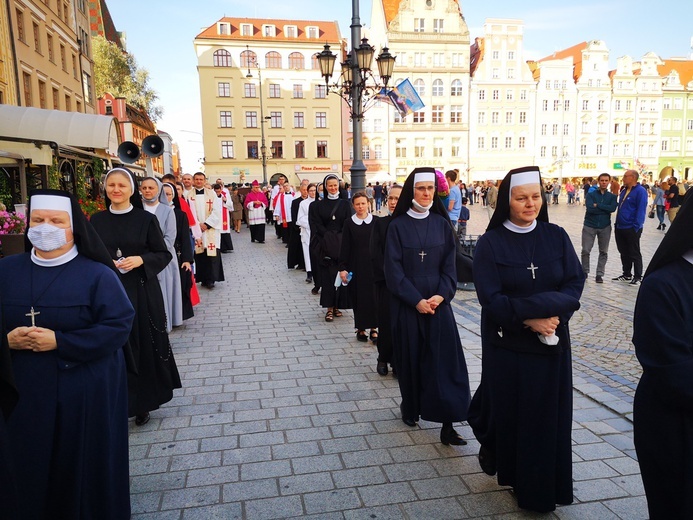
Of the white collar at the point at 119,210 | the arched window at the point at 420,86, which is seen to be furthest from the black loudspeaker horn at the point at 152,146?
the arched window at the point at 420,86

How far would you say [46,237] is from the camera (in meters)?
2.64

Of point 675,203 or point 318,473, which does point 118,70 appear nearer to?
point 675,203

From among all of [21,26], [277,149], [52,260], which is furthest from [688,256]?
[277,149]

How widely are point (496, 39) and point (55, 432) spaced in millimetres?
62580

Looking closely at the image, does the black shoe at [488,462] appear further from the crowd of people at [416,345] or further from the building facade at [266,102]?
the building facade at [266,102]

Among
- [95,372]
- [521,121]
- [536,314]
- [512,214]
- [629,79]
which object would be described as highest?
[629,79]

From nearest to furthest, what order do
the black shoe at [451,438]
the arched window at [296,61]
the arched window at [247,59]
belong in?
1. the black shoe at [451,438]
2. the arched window at [247,59]
3. the arched window at [296,61]

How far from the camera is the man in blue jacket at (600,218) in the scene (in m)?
10.2

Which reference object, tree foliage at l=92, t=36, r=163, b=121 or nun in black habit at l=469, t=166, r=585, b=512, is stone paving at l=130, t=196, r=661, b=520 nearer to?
nun in black habit at l=469, t=166, r=585, b=512

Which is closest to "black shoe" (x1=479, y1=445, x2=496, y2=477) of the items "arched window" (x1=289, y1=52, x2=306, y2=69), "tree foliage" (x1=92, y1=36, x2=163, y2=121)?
"tree foliage" (x1=92, y1=36, x2=163, y2=121)

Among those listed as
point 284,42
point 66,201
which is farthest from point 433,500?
point 284,42

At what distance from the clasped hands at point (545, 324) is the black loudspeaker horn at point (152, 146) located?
10.7 meters

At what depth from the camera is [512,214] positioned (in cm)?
321

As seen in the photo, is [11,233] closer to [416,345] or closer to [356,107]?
[416,345]
